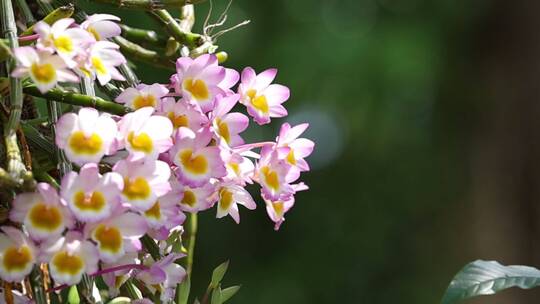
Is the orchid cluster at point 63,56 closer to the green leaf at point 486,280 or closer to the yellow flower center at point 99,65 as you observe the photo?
the yellow flower center at point 99,65

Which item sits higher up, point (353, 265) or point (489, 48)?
point (489, 48)

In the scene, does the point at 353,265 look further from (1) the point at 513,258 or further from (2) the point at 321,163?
(1) the point at 513,258

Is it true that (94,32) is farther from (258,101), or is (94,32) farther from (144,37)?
(144,37)

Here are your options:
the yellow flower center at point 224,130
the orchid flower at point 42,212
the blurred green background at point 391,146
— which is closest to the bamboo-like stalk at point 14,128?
the orchid flower at point 42,212

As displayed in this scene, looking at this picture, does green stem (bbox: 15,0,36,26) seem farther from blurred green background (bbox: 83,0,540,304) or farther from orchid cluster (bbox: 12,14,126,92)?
blurred green background (bbox: 83,0,540,304)

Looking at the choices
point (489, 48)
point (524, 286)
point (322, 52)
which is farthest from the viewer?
point (322, 52)

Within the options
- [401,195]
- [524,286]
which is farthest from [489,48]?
[524,286]

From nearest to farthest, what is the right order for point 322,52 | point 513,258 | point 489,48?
1. point 513,258
2. point 489,48
3. point 322,52
